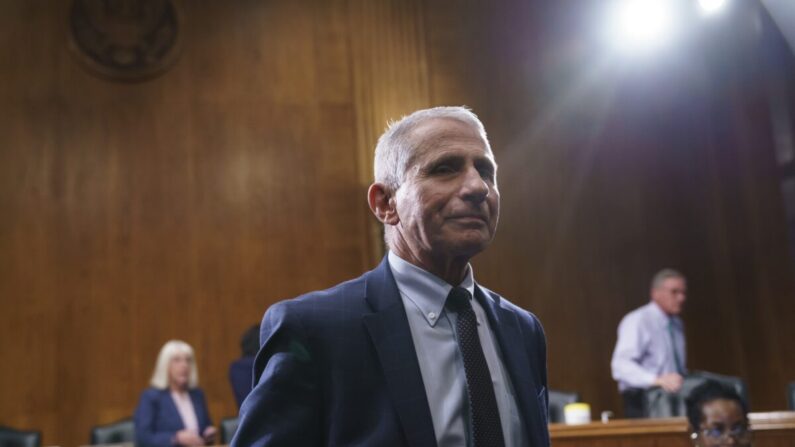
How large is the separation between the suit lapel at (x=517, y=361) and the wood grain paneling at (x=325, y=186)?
19.7 ft

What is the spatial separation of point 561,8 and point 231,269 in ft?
12.8

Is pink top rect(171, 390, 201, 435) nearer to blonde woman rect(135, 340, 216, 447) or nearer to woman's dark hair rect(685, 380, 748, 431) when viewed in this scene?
blonde woman rect(135, 340, 216, 447)

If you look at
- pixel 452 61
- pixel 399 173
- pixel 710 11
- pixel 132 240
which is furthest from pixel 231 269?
pixel 399 173

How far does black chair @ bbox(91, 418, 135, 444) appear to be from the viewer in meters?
5.54

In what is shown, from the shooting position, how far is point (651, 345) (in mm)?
6000

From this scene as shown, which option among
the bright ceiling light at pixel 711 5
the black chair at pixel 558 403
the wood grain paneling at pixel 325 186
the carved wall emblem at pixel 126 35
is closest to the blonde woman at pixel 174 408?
the wood grain paneling at pixel 325 186

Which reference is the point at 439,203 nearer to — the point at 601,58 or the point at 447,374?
the point at 447,374

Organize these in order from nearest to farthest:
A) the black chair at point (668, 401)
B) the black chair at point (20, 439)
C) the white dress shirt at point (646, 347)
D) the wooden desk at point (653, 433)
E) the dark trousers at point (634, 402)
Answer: the wooden desk at point (653, 433)
the black chair at point (668, 401)
the black chair at point (20, 439)
the dark trousers at point (634, 402)
the white dress shirt at point (646, 347)

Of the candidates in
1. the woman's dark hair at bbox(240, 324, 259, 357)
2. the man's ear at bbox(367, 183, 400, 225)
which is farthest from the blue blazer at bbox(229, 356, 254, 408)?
the man's ear at bbox(367, 183, 400, 225)

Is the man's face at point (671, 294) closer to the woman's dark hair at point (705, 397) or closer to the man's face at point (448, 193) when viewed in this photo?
the woman's dark hair at point (705, 397)

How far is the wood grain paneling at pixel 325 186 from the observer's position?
7086 mm

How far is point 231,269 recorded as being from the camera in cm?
746

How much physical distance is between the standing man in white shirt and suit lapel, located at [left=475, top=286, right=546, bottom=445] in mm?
4394

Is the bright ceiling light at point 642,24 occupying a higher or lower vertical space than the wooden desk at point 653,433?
higher
